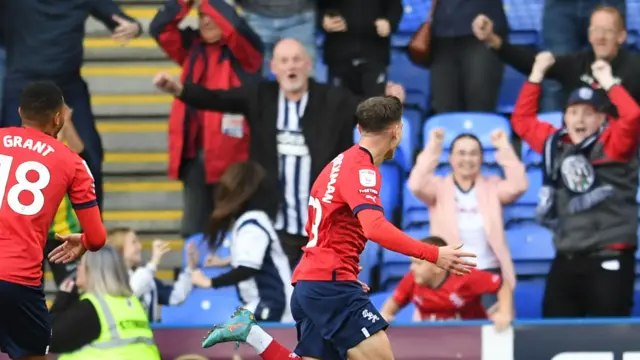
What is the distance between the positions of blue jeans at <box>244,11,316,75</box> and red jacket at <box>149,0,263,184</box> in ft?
0.87

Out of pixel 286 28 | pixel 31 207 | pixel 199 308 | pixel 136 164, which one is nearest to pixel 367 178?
pixel 31 207

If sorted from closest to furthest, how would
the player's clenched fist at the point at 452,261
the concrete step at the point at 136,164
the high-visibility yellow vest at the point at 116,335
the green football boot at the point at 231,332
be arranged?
the player's clenched fist at the point at 452,261, the green football boot at the point at 231,332, the high-visibility yellow vest at the point at 116,335, the concrete step at the point at 136,164

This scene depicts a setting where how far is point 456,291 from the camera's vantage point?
8422 millimetres

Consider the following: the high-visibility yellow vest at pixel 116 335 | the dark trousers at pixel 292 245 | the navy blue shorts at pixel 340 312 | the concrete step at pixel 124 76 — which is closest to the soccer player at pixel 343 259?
the navy blue shorts at pixel 340 312

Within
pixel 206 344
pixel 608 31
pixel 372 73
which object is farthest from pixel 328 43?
pixel 206 344

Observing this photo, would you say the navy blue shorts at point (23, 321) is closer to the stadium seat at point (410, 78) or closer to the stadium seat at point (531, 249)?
the stadium seat at point (531, 249)

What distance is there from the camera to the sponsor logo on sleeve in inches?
241

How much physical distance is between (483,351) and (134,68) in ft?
13.1

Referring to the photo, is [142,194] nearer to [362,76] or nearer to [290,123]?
[290,123]

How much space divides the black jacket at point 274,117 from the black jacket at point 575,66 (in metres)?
1.13

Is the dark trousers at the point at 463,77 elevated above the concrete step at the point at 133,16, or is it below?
below

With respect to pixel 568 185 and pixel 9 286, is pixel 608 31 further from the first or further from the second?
pixel 9 286

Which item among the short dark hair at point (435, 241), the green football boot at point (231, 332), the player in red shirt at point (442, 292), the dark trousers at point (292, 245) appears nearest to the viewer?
the green football boot at point (231, 332)

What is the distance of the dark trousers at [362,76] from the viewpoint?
9.48m
